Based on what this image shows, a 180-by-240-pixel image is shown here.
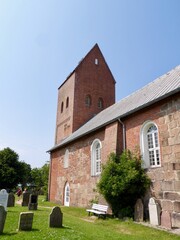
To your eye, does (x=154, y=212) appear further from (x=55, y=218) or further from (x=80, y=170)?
(x=80, y=170)

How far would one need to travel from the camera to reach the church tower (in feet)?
81.5

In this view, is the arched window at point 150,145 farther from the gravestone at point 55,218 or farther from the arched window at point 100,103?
the arched window at point 100,103

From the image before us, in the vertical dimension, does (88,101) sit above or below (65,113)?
above

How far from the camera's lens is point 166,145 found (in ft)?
32.4

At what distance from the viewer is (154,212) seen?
9102mm

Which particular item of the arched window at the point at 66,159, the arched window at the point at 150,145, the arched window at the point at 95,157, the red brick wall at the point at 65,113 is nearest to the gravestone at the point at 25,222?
the arched window at the point at 150,145

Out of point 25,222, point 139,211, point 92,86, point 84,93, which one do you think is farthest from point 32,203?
point 92,86

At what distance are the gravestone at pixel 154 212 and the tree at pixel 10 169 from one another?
27.3 metres

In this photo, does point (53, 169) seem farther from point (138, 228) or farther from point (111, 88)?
point (138, 228)

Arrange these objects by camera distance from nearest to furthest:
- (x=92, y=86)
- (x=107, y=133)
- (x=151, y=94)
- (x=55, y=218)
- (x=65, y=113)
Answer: (x=55, y=218), (x=151, y=94), (x=107, y=133), (x=65, y=113), (x=92, y=86)

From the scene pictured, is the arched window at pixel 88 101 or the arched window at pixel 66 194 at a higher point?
the arched window at pixel 88 101

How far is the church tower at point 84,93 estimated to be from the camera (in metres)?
24.8

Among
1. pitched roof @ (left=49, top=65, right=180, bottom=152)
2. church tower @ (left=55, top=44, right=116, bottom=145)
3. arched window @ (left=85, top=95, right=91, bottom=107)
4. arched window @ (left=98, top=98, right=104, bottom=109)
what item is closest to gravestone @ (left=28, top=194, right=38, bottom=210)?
pitched roof @ (left=49, top=65, right=180, bottom=152)

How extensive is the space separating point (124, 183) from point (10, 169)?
86.0ft
